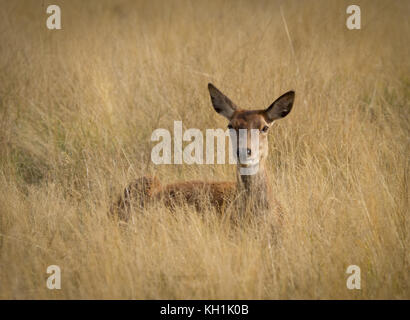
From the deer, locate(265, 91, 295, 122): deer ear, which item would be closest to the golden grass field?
the deer

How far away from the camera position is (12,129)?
6715 millimetres

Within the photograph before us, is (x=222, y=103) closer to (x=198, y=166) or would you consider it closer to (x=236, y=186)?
(x=236, y=186)

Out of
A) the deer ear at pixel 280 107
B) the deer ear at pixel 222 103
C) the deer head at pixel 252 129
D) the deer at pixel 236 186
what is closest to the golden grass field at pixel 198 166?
the deer at pixel 236 186

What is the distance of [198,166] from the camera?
6.33 m

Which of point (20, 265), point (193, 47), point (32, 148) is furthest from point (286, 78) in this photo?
point (20, 265)

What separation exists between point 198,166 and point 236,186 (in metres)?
1.42

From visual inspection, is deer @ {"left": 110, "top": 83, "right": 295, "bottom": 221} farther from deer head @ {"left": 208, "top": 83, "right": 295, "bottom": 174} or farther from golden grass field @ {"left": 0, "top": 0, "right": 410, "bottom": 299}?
golden grass field @ {"left": 0, "top": 0, "right": 410, "bottom": 299}

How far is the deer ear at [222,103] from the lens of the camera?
16.8ft

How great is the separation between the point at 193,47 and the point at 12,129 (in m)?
Result: 3.24

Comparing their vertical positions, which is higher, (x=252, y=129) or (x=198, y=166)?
(x=252, y=129)

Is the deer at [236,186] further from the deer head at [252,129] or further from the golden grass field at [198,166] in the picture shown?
the golden grass field at [198,166]

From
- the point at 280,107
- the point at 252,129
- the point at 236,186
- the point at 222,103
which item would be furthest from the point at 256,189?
the point at 222,103

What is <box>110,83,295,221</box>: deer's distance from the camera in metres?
4.71

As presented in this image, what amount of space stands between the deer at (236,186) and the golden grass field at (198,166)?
0.67ft
